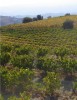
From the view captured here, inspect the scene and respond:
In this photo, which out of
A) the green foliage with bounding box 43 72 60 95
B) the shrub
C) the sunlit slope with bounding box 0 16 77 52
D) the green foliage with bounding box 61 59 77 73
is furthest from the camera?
the shrub

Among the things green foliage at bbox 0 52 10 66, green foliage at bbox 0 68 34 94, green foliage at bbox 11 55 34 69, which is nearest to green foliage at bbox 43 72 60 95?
green foliage at bbox 0 68 34 94

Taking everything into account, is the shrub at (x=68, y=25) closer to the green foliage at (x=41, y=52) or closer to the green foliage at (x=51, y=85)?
the green foliage at (x=41, y=52)

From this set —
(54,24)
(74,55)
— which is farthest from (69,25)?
(74,55)

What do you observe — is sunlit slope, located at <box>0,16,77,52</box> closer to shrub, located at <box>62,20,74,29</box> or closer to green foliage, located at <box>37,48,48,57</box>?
shrub, located at <box>62,20,74,29</box>

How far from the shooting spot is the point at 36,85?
13773mm

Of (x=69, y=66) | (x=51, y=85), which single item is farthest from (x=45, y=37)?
(x=51, y=85)

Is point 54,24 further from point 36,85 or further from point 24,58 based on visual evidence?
point 36,85

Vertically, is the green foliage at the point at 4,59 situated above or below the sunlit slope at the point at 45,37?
above

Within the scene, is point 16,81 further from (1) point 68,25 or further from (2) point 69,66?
(1) point 68,25

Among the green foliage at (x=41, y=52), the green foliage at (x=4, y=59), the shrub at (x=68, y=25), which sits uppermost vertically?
the green foliage at (x=4, y=59)

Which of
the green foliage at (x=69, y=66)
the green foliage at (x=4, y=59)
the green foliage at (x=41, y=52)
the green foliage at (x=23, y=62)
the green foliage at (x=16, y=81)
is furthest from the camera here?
the green foliage at (x=41, y=52)

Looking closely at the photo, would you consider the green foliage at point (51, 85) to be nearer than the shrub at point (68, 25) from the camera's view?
Yes

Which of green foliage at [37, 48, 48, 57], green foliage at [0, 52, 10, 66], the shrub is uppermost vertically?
green foliage at [0, 52, 10, 66]

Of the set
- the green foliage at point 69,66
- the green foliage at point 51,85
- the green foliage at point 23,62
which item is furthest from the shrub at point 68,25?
the green foliage at point 51,85
